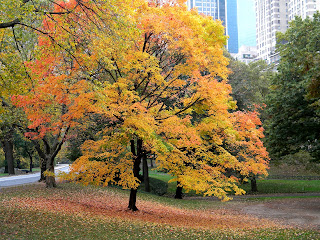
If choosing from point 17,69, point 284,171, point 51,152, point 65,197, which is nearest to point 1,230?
point 17,69

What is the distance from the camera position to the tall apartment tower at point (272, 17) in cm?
12346

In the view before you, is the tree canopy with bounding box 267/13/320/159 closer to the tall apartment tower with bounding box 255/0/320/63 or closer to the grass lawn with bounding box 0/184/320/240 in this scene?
the grass lawn with bounding box 0/184/320/240

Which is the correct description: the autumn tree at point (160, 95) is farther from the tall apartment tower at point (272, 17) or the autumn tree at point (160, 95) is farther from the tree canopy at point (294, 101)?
the tall apartment tower at point (272, 17)

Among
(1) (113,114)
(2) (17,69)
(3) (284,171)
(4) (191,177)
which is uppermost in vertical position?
(2) (17,69)

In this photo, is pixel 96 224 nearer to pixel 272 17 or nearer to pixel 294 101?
pixel 294 101

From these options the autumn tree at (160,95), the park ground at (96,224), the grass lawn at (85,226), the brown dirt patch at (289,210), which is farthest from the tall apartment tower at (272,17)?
the grass lawn at (85,226)

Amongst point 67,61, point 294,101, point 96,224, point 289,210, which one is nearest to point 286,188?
point 289,210

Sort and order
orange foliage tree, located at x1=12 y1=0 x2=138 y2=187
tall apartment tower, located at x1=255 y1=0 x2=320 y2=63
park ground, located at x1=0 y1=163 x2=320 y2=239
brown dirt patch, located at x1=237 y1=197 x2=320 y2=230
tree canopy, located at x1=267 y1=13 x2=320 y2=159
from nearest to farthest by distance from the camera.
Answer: orange foliage tree, located at x1=12 y1=0 x2=138 y2=187 < park ground, located at x1=0 y1=163 x2=320 y2=239 < brown dirt patch, located at x1=237 y1=197 x2=320 y2=230 < tree canopy, located at x1=267 y1=13 x2=320 y2=159 < tall apartment tower, located at x1=255 y1=0 x2=320 y2=63

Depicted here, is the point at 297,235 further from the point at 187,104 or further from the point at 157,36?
the point at 157,36

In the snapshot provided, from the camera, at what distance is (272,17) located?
137m

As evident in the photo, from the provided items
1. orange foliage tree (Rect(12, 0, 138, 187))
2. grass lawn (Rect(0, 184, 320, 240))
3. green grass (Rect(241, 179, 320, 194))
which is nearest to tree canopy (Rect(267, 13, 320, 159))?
green grass (Rect(241, 179, 320, 194))

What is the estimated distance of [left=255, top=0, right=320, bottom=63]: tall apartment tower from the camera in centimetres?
12346

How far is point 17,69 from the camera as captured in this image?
11.4m

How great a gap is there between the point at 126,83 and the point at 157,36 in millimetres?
2774
